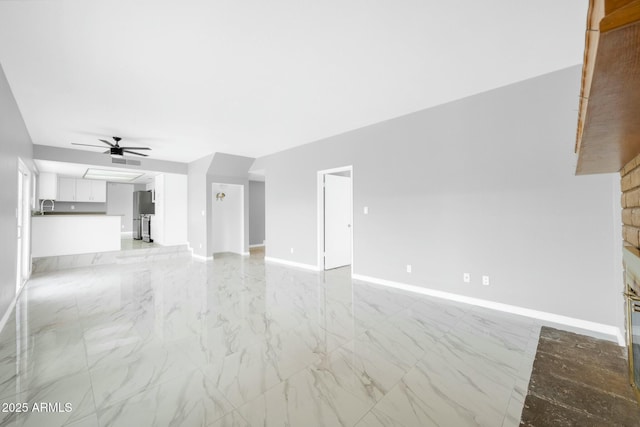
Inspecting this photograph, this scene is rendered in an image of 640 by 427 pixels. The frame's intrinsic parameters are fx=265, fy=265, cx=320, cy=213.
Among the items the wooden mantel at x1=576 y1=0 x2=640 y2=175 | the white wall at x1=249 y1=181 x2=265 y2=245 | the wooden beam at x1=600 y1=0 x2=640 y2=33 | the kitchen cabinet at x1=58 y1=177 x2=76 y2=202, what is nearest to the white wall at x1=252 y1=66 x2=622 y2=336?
the wooden mantel at x1=576 y1=0 x2=640 y2=175

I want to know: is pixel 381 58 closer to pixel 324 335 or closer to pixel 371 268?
pixel 324 335

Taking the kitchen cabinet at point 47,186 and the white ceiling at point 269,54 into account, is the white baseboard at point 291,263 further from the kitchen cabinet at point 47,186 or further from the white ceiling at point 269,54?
the kitchen cabinet at point 47,186

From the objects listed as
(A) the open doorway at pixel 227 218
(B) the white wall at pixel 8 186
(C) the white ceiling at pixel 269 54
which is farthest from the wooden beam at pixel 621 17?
(A) the open doorway at pixel 227 218

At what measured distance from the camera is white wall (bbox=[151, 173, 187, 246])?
7270 mm

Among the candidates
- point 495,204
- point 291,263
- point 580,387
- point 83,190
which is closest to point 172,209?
point 83,190

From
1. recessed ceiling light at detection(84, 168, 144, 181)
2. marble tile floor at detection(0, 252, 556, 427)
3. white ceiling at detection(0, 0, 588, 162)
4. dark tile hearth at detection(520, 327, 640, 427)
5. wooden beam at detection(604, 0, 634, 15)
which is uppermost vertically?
white ceiling at detection(0, 0, 588, 162)

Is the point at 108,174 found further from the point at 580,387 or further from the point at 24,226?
the point at 580,387

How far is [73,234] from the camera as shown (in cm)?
571

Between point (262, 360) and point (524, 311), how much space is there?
2.79 meters

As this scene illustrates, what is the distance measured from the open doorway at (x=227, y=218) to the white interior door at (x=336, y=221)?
2.87 metres

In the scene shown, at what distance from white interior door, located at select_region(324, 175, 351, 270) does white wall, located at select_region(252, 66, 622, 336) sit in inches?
35.2

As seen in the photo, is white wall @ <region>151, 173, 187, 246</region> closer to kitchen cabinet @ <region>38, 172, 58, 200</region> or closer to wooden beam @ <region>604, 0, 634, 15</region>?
kitchen cabinet @ <region>38, 172, 58, 200</region>

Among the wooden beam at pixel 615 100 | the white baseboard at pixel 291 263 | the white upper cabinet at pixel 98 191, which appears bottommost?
the white baseboard at pixel 291 263

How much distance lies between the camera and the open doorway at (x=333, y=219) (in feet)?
17.1
